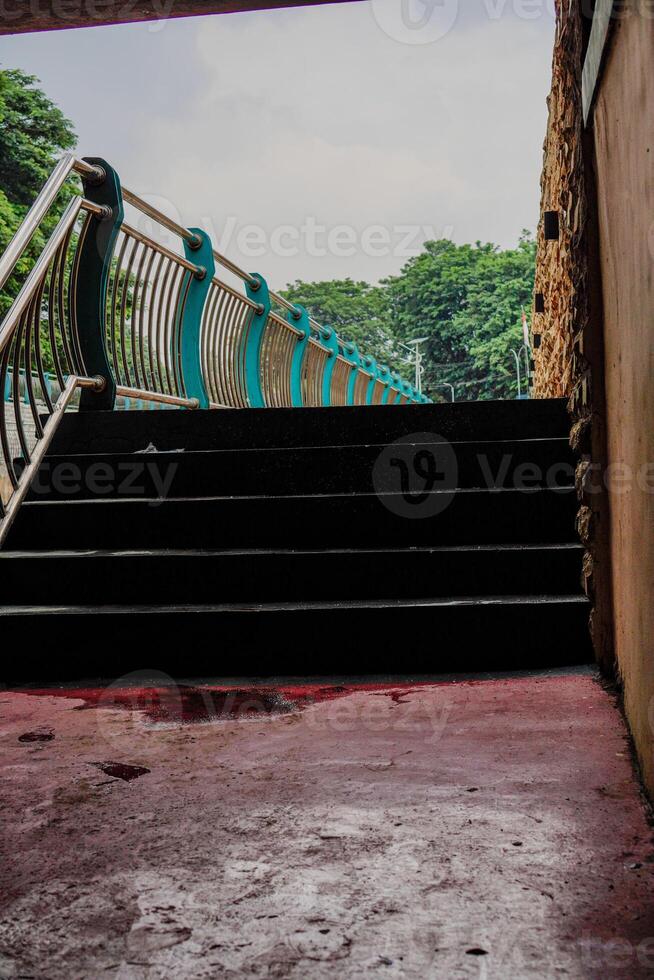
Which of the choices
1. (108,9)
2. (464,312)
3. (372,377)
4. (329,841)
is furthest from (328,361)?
(464,312)

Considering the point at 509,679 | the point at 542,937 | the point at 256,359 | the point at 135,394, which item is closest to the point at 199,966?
the point at 542,937

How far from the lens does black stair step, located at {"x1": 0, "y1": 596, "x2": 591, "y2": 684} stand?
2898mm

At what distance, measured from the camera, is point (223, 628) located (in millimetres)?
2988

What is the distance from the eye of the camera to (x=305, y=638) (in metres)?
2.97

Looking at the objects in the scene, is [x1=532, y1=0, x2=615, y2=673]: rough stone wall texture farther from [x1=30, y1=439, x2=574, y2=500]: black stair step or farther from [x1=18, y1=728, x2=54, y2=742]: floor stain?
[x1=18, y1=728, x2=54, y2=742]: floor stain

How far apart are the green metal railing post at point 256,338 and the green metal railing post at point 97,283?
3373 millimetres

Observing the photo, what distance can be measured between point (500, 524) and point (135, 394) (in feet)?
8.67

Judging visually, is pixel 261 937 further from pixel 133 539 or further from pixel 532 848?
pixel 133 539

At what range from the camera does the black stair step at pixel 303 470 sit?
3.57 metres

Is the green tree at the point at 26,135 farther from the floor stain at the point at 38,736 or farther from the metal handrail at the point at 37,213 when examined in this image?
the floor stain at the point at 38,736

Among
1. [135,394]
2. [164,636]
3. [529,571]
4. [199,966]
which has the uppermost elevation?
[135,394]

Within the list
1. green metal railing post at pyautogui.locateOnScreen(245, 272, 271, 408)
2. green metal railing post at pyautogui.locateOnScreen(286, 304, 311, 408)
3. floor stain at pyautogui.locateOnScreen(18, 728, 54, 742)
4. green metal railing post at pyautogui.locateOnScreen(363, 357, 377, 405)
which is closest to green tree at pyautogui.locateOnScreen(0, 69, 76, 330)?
green metal railing post at pyautogui.locateOnScreen(363, 357, 377, 405)

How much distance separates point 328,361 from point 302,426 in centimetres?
840

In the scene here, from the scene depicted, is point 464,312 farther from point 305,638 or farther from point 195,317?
point 305,638
